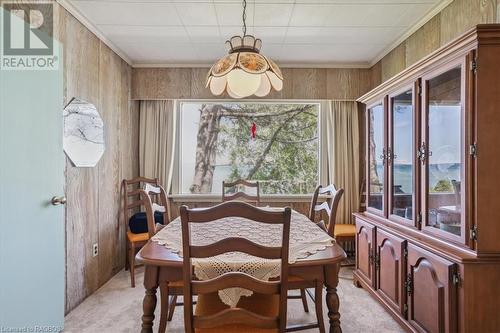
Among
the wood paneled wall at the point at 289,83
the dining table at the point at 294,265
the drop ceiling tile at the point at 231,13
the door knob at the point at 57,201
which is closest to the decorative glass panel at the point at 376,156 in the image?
the wood paneled wall at the point at 289,83

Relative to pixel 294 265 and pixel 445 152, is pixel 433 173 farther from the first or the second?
pixel 294 265

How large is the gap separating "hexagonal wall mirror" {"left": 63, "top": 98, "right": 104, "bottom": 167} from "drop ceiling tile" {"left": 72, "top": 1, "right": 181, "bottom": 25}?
763mm

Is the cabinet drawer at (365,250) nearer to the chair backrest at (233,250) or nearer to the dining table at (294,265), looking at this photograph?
the dining table at (294,265)

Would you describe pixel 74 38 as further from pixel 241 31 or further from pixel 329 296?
pixel 329 296

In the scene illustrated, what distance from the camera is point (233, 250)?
1.28m

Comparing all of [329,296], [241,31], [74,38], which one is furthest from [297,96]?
[329,296]

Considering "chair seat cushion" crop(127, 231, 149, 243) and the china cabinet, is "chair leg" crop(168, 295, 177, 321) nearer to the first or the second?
"chair seat cushion" crop(127, 231, 149, 243)

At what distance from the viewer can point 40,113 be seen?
6.23 feet

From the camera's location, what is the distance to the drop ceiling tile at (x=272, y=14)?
8.17ft


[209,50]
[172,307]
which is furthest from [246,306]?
[209,50]

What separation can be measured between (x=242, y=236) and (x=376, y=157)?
5.17 feet

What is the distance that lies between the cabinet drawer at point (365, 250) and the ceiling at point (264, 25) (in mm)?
1864

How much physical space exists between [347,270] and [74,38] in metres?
3.62

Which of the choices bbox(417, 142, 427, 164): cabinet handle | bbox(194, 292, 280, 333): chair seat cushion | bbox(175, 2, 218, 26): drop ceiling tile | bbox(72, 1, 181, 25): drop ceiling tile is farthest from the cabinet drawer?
bbox(72, 1, 181, 25): drop ceiling tile
